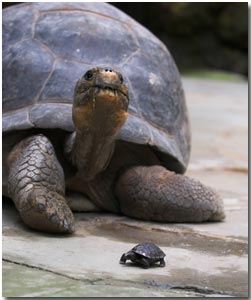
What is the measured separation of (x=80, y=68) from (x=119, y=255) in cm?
122

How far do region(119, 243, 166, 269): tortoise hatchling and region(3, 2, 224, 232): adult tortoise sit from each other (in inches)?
19.5

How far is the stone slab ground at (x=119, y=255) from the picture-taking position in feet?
8.34

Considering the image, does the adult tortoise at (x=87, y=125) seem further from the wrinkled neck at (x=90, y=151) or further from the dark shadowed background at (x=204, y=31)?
the dark shadowed background at (x=204, y=31)

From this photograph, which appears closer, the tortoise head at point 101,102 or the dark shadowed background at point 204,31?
the tortoise head at point 101,102

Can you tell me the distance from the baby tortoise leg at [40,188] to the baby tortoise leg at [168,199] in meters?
0.42

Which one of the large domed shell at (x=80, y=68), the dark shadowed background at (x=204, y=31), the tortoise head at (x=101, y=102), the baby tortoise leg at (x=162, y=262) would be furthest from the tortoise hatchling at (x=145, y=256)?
the dark shadowed background at (x=204, y=31)

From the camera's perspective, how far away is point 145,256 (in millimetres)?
2869

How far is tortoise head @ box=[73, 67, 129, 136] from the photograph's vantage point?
3.21 metres

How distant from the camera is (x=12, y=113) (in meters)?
3.85

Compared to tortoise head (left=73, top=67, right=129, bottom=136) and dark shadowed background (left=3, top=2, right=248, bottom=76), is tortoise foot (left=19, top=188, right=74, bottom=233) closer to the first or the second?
tortoise head (left=73, top=67, right=129, bottom=136)

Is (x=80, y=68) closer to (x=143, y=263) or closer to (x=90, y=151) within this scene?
(x=90, y=151)

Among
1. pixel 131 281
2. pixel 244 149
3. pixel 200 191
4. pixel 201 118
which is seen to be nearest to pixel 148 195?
pixel 200 191

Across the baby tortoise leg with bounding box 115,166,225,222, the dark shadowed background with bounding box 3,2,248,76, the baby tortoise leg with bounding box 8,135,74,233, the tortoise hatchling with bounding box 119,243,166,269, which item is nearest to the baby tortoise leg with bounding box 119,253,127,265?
the tortoise hatchling with bounding box 119,243,166,269

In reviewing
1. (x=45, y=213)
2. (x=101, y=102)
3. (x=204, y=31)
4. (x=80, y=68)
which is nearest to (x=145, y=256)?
(x=45, y=213)
